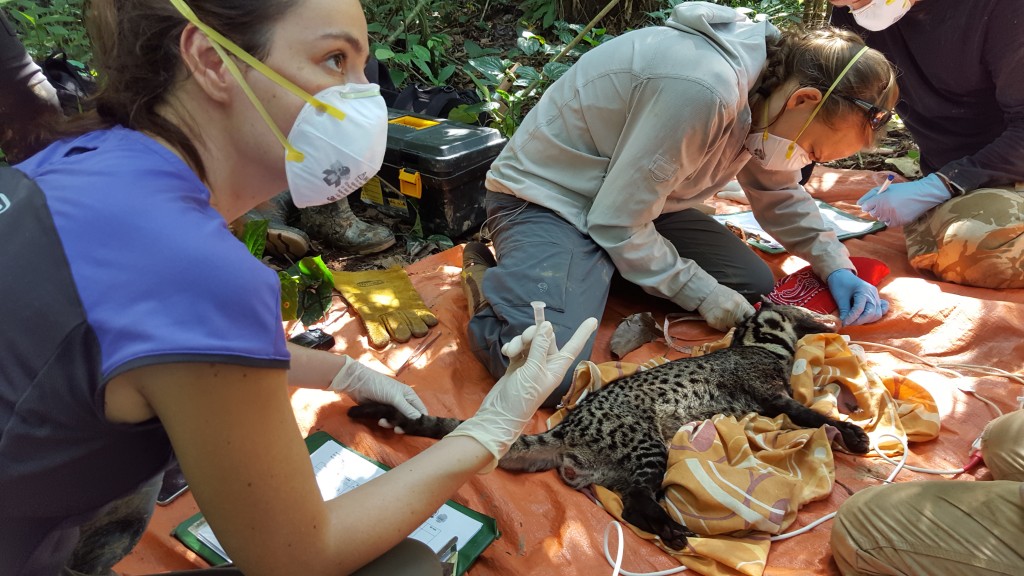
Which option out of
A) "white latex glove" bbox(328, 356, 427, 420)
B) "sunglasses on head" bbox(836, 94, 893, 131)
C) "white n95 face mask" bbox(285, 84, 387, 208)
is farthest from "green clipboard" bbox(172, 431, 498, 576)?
"sunglasses on head" bbox(836, 94, 893, 131)

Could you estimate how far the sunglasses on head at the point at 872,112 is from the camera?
2.60 m

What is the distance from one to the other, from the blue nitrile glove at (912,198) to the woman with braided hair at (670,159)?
450 millimetres

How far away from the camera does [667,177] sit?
114 inches

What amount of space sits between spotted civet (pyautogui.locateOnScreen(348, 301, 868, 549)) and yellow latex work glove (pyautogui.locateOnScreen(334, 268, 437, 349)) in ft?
2.30

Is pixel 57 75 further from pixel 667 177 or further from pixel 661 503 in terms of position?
pixel 661 503

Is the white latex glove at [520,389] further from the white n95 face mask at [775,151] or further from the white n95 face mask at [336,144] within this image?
the white n95 face mask at [775,151]

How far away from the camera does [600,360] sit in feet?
10.3

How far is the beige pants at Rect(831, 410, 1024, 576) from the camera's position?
168 centimetres

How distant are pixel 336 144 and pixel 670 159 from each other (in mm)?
1780

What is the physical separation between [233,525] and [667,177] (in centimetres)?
230

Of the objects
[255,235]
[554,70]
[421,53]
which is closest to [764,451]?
[255,235]

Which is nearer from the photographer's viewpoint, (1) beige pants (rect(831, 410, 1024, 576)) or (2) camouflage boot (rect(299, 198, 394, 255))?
(1) beige pants (rect(831, 410, 1024, 576))

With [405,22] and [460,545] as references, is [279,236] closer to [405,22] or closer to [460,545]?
[460,545]

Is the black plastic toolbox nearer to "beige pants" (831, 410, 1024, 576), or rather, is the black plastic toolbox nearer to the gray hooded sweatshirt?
the gray hooded sweatshirt
